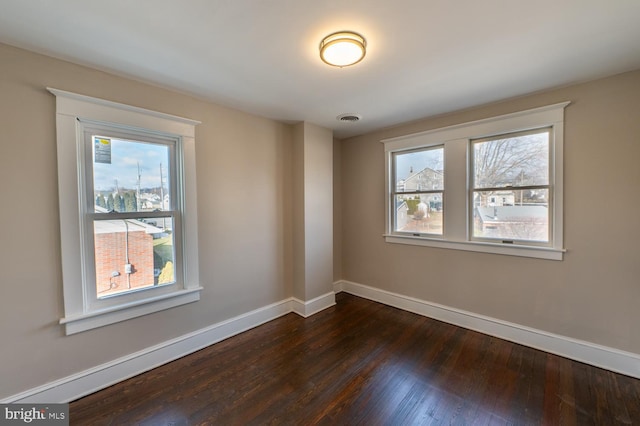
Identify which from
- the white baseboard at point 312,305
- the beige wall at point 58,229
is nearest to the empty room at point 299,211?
the beige wall at point 58,229

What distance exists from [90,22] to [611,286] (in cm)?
439

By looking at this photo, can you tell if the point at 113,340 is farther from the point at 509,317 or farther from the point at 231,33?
the point at 509,317

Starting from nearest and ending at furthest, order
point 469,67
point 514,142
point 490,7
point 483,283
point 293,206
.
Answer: point 490,7, point 469,67, point 514,142, point 483,283, point 293,206

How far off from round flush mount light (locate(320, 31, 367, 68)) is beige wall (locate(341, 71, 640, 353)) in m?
1.87

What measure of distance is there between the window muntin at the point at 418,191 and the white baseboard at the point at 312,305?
1.42 meters

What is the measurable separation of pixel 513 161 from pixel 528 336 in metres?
1.83

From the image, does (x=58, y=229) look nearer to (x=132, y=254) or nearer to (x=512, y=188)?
(x=132, y=254)

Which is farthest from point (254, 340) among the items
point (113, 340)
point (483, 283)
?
point (483, 283)

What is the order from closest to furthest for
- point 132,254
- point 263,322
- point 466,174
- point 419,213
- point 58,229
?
point 58,229 → point 132,254 → point 466,174 → point 263,322 → point 419,213

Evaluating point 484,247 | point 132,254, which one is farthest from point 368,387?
point 132,254

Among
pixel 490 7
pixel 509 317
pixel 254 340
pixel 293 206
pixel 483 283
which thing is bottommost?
pixel 254 340

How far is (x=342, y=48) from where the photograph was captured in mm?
1663

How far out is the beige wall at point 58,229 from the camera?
5.57 feet

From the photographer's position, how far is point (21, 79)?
172cm
